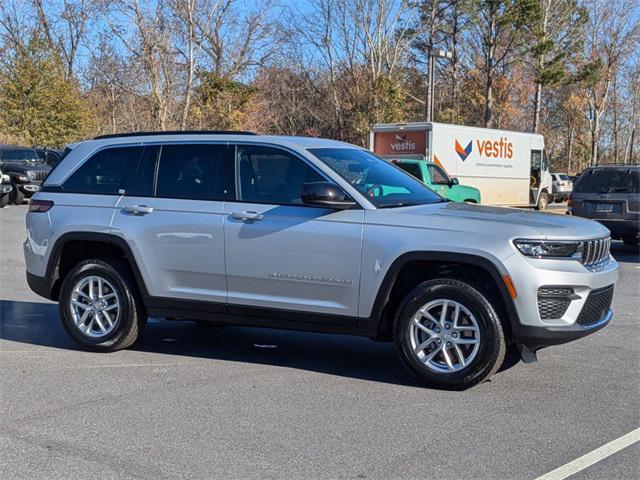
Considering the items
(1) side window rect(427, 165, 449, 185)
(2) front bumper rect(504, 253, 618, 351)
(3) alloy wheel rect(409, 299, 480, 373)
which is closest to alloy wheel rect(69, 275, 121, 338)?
(3) alloy wheel rect(409, 299, 480, 373)

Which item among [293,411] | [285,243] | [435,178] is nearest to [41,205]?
[285,243]

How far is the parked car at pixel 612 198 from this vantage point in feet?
46.9

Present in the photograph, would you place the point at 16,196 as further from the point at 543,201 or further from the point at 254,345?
the point at 254,345

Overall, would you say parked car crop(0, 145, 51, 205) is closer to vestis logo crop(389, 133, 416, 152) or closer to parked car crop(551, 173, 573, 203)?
vestis logo crop(389, 133, 416, 152)

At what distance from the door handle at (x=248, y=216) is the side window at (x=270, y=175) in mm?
143

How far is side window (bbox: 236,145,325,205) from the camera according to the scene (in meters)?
6.33

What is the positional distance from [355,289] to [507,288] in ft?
3.71

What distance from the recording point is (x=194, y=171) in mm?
6758

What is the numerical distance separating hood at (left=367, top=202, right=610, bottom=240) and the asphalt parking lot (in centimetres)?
116

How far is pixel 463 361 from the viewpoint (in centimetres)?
573

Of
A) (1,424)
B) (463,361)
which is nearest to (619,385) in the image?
(463,361)

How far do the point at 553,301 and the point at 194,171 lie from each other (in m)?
3.14

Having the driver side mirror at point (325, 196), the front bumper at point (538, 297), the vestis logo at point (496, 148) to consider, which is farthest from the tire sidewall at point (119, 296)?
the vestis logo at point (496, 148)

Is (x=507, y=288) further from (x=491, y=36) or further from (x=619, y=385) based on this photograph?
(x=491, y=36)
